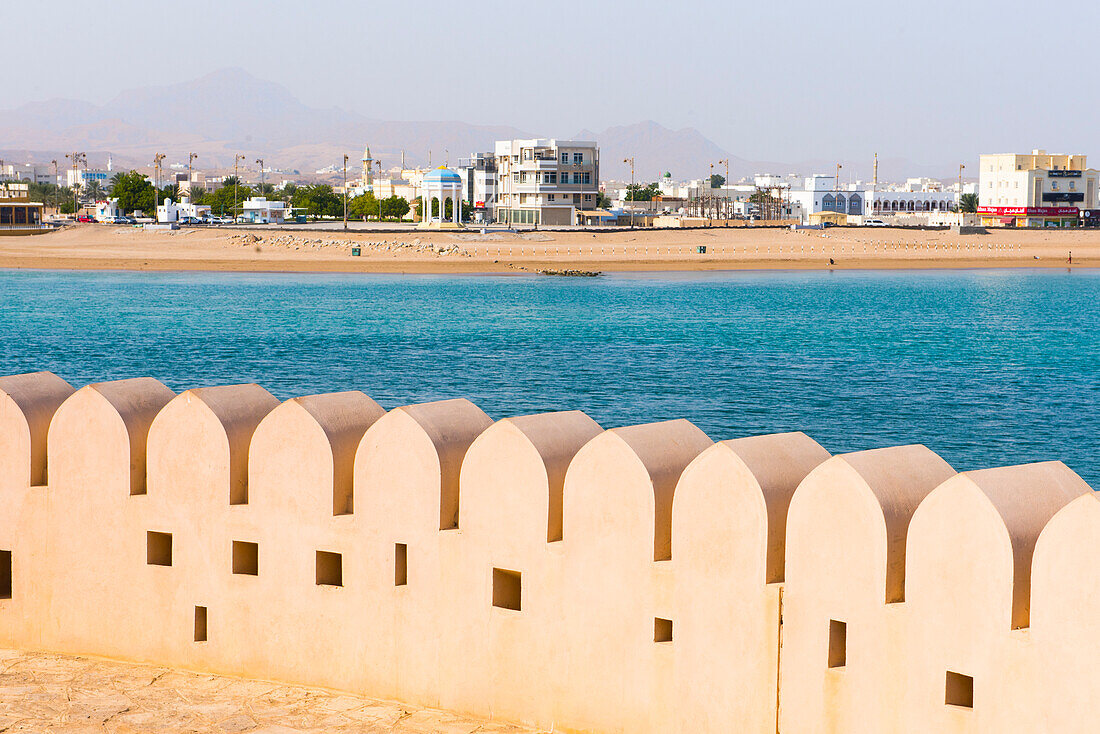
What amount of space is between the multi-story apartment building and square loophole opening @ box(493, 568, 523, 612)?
336 ft

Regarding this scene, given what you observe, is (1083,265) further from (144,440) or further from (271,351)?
(144,440)

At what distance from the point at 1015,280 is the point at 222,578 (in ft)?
255

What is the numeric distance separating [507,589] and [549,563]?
33 centimetres

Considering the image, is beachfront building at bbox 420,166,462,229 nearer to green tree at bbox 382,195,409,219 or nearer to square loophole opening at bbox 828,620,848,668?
green tree at bbox 382,195,409,219

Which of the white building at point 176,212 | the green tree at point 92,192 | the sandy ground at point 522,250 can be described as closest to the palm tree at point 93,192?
the green tree at point 92,192

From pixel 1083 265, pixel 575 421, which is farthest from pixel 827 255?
pixel 575 421

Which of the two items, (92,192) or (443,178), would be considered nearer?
(443,178)

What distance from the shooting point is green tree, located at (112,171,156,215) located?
399ft

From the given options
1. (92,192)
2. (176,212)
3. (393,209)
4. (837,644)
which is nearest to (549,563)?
(837,644)

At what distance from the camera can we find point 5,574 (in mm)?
7754

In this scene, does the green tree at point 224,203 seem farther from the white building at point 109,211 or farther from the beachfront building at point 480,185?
the beachfront building at point 480,185

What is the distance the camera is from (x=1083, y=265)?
88.4m

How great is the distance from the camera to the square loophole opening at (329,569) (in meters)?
6.98

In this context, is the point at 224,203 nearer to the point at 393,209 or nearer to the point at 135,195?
the point at 135,195
